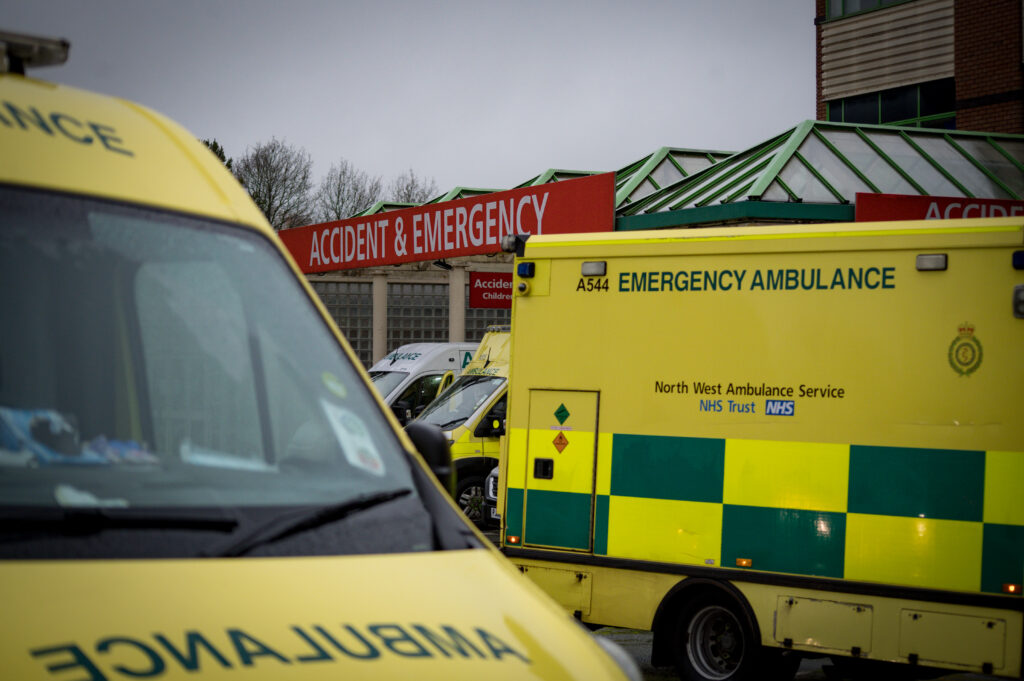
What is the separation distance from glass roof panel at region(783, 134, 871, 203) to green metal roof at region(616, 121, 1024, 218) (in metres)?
0.01

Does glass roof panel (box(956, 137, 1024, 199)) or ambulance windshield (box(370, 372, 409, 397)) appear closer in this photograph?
glass roof panel (box(956, 137, 1024, 199))

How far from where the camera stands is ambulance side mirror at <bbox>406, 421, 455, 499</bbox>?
2.89 m

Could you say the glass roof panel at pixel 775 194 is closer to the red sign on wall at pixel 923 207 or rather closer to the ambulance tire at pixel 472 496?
the red sign on wall at pixel 923 207

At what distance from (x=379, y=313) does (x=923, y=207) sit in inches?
537

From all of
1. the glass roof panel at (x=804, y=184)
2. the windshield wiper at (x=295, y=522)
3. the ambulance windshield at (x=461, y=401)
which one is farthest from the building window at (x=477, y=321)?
the windshield wiper at (x=295, y=522)

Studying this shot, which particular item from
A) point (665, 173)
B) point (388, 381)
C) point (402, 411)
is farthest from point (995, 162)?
point (388, 381)

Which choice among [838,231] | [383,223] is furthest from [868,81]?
[838,231]

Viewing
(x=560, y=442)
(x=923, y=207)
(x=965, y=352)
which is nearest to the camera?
(x=965, y=352)

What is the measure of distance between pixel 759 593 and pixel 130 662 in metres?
5.17

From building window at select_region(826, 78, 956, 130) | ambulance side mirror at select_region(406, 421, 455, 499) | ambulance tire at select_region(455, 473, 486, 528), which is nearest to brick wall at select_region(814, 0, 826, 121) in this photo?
building window at select_region(826, 78, 956, 130)

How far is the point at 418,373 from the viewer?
1772 centimetres

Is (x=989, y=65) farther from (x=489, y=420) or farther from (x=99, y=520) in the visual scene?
(x=99, y=520)

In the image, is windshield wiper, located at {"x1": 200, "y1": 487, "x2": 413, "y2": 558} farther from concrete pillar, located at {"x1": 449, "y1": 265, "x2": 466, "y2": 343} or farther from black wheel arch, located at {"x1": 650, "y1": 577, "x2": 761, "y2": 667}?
concrete pillar, located at {"x1": 449, "y1": 265, "x2": 466, "y2": 343}

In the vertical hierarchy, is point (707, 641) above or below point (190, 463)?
below
